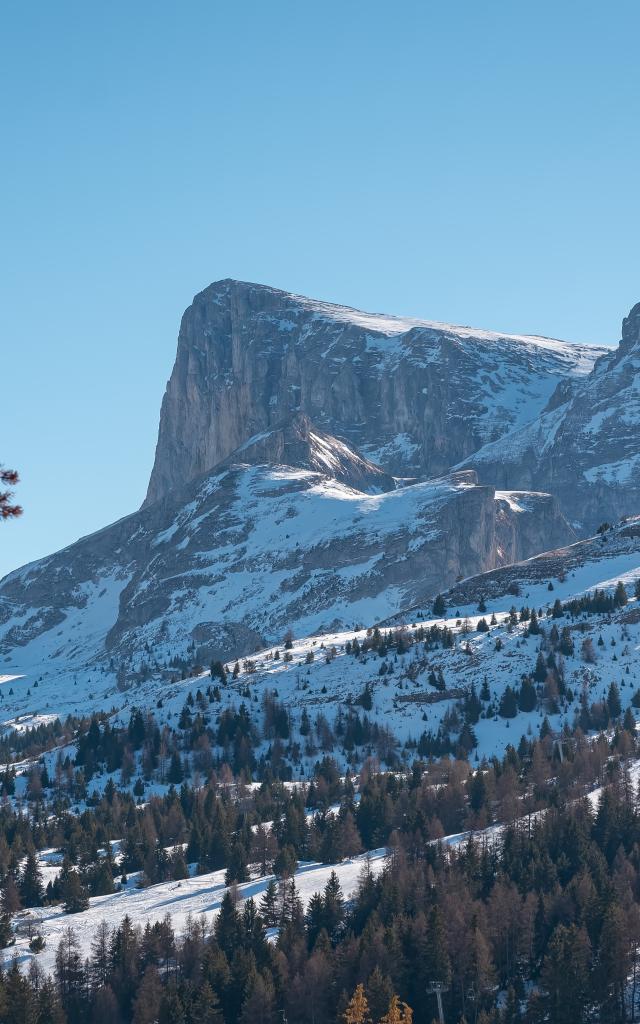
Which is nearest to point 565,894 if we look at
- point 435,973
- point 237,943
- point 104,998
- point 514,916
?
point 514,916

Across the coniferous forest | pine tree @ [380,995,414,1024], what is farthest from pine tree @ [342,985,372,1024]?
pine tree @ [380,995,414,1024]

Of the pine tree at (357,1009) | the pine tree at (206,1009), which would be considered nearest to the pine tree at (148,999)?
the pine tree at (206,1009)

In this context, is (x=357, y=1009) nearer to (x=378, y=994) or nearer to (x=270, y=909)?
(x=378, y=994)

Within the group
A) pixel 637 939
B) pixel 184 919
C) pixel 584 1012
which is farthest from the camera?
pixel 184 919

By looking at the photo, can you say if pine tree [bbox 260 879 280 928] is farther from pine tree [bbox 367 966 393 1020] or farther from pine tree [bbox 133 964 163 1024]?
Result: pine tree [bbox 367 966 393 1020]

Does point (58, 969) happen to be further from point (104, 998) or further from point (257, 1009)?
point (257, 1009)

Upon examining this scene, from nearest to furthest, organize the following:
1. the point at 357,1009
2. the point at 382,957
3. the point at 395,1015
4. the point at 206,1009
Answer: the point at 395,1015
the point at 357,1009
the point at 206,1009
the point at 382,957

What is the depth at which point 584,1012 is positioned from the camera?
541 feet

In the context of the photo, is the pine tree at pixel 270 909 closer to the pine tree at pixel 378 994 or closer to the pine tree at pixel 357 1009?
the pine tree at pixel 378 994

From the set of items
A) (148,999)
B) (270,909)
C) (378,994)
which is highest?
(270,909)

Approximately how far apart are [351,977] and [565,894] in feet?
88.2

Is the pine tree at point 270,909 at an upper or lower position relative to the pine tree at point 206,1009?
upper

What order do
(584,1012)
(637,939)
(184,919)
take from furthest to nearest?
(184,919)
(637,939)
(584,1012)

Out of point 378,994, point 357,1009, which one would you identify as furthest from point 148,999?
point 357,1009
